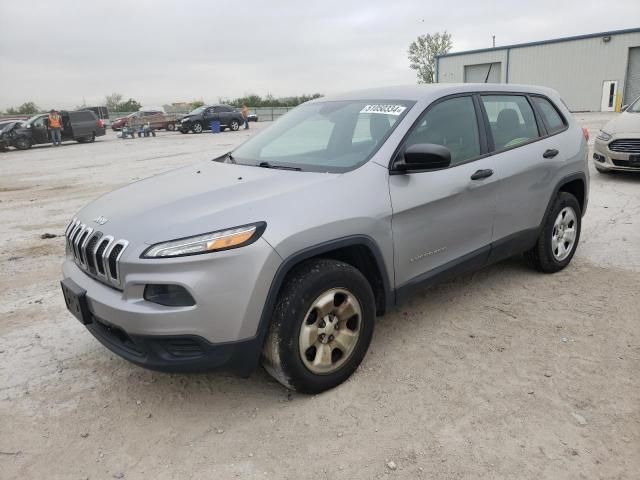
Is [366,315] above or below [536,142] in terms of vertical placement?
below

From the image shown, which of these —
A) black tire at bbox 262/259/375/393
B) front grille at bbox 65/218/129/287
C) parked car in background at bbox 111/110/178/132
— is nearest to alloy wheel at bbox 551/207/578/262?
black tire at bbox 262/259/375/393

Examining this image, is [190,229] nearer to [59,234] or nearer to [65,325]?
[65,325]

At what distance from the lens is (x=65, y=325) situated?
3.88 metres

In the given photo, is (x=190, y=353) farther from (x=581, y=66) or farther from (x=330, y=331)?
(x=581, y=66)

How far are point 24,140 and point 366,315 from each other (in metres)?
25.4

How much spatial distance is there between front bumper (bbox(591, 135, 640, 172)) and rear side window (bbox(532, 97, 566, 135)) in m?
4.57

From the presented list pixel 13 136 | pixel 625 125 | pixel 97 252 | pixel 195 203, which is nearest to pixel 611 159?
pixel 625 125

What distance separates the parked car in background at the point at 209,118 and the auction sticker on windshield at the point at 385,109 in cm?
2716

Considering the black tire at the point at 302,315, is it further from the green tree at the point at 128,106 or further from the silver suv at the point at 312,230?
the green tree at the point at 128,106

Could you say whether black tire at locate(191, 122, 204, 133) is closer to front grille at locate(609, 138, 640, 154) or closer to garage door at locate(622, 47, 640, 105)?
front grille at locate(609, 138, 640, 154)

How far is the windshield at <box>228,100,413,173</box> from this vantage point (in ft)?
10.5

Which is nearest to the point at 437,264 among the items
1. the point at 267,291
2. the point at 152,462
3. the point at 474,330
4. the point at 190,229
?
the point at 474,330

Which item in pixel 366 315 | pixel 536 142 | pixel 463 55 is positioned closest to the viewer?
pixel 366 315

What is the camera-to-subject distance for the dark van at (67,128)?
24.0 m
